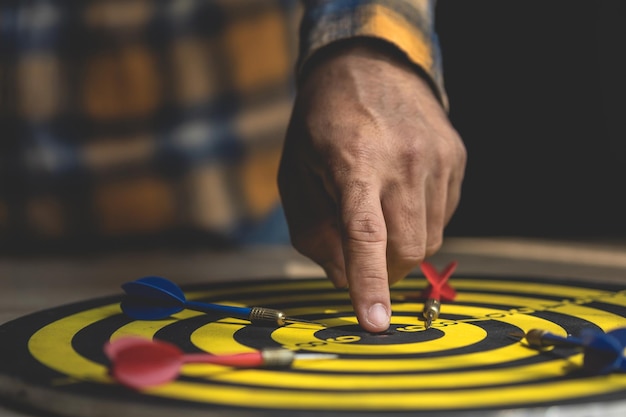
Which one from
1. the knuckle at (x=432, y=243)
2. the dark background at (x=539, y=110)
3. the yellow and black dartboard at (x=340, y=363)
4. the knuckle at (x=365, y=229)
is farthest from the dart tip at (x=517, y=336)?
the dark background at (x=539, y=110)

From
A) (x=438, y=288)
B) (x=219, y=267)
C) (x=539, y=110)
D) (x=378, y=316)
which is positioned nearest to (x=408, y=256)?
(x=438, y=288)

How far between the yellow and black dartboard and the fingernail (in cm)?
1

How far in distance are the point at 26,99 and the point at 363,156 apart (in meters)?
1.02

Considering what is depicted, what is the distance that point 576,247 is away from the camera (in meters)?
1.56

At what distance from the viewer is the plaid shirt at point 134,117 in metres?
1.60

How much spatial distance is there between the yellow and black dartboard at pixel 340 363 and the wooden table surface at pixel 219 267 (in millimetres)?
236

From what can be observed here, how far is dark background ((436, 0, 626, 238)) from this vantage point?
2.21m

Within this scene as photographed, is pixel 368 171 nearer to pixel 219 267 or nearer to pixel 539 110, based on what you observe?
pixel 219 267

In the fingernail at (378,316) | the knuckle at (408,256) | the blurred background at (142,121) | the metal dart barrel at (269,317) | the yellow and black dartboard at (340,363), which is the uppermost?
the blurred background at (142,121)

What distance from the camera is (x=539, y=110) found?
233cm

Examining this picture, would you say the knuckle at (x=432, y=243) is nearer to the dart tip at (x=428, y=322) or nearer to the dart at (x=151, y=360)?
the dart tip at (x=428, y=322)

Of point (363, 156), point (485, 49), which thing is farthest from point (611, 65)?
point (363, 156)

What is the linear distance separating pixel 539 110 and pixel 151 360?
2009mm

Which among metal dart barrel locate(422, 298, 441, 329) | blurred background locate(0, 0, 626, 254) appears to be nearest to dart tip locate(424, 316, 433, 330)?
metal dart barrel locate(422, 298, 441, 329)
